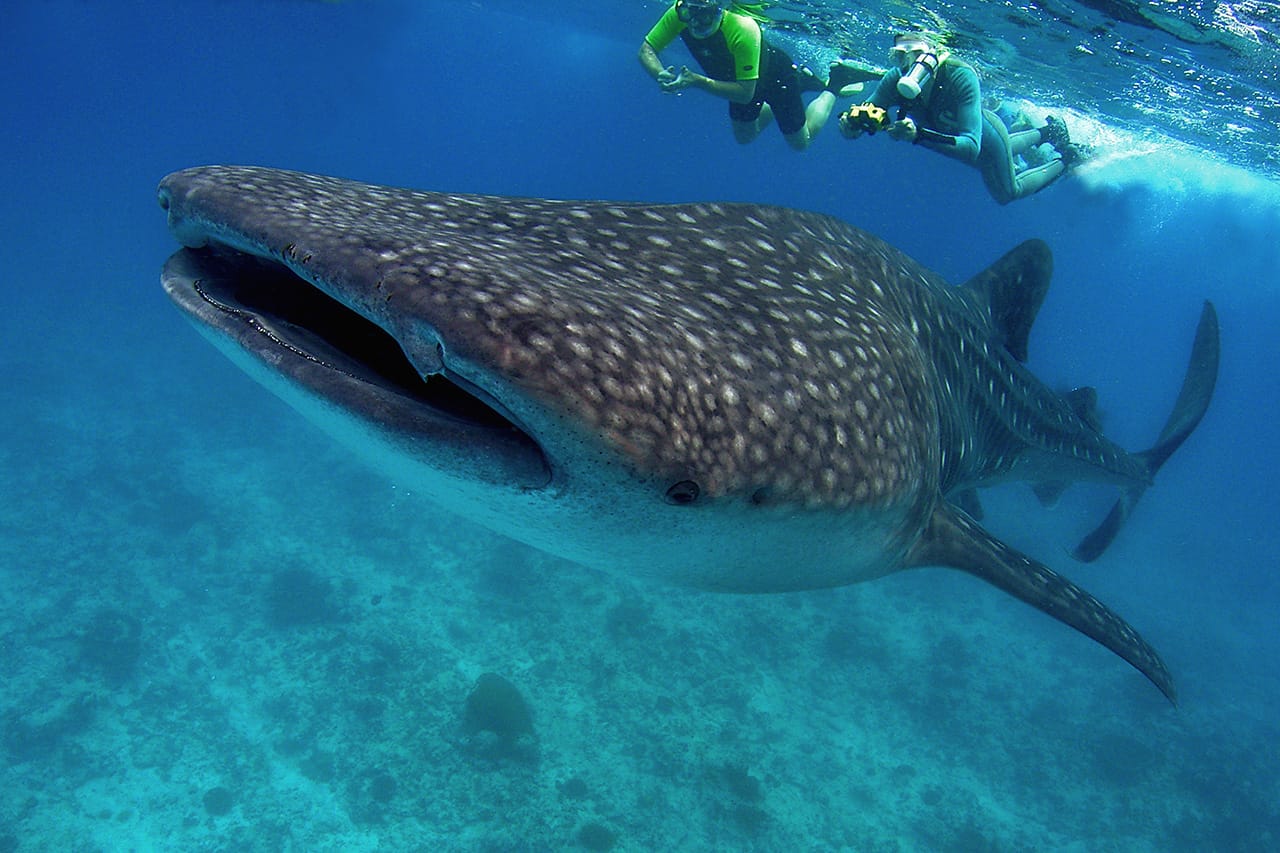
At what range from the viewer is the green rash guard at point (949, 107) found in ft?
35.7

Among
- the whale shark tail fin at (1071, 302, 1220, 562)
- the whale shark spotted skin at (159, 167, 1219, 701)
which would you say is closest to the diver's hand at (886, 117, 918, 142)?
the whale shark tail fin at (1071, 302, 1220, 562)

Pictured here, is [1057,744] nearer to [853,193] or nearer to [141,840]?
[141,840]

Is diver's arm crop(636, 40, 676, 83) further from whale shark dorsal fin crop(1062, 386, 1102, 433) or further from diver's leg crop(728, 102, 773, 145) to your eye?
whale shark dorsal fin crop(1062, 386, 1102, 433)

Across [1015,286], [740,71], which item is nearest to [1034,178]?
[740,71]

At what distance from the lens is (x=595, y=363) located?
1.83m

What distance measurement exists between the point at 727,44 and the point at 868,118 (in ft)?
15.9

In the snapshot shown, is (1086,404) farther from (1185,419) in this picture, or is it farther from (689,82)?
(689,82)

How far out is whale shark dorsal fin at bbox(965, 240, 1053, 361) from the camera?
6.62 metres

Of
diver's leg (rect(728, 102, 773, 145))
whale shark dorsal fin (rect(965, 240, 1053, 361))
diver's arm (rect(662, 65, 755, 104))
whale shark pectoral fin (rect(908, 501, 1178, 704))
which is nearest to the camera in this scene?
whale shark pectoral fin (rect(908, 501, 1178, 704))

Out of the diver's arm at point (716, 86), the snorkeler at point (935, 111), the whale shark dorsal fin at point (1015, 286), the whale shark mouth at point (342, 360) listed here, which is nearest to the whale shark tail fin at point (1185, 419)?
the snorkeler at point (935, 111)

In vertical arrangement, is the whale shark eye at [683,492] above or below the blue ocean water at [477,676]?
above

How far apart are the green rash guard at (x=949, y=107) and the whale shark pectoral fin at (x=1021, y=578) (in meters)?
7.89

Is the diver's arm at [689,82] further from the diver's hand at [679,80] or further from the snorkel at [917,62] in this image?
the snorkel at [917,62]

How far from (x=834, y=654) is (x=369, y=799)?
7117 millimetres
